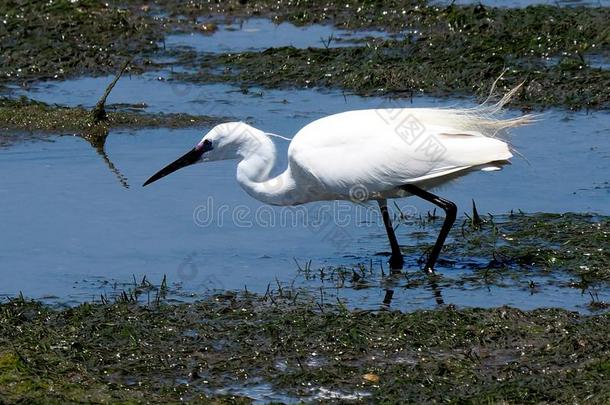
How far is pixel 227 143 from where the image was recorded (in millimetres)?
8898

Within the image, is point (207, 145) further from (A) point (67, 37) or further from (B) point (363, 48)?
(A) point (67, 37)

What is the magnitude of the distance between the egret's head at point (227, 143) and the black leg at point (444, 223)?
1.10 metres

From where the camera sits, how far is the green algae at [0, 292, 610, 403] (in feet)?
20.5

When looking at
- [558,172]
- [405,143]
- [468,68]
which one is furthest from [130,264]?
[468,68]

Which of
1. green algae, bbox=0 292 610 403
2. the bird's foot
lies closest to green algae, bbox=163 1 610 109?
the bird's foot

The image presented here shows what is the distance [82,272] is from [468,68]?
5864 mm

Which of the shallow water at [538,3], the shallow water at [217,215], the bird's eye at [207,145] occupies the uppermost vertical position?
the shallow water at [538,3]

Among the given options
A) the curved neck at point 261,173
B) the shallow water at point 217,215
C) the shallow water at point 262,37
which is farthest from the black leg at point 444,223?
the shallow water at point 262,37

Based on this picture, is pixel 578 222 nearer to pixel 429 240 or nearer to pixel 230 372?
pixel 429 240

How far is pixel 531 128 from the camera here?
11.6 meters

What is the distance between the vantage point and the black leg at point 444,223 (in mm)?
8516

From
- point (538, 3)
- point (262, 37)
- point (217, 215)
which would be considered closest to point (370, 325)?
point (217, 215)

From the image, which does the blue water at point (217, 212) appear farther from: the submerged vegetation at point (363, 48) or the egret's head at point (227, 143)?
the egret's head at point (227, 143)

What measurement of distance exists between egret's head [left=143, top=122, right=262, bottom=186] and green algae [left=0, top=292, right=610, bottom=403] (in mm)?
1547
